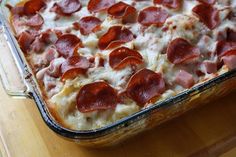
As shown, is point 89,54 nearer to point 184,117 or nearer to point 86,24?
point 86,24

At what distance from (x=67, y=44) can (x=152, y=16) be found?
1.16ft

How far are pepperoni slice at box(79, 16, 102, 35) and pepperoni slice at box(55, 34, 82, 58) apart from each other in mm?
55

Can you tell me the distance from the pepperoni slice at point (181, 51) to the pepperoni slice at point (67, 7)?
0.45 metres

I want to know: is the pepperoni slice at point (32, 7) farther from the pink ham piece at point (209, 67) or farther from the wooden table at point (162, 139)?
the pink ham piece at point (209, 67)

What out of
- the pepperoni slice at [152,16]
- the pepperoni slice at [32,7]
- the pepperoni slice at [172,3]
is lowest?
the pepperoni slice at [32,7]

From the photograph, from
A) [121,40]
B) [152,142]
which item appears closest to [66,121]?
[152,142]

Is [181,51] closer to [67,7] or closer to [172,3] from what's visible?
[172,3]

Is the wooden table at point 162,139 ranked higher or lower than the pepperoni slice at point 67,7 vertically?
lower

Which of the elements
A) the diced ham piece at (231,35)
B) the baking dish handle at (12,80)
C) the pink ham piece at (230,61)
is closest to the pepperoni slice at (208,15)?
the diced ham piece at (231,35)

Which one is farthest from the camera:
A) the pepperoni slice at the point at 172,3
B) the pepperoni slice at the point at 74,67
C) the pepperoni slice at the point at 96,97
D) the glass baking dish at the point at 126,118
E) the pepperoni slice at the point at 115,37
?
the pepperoni slice at the point at 172,3

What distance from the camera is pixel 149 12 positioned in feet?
5.31

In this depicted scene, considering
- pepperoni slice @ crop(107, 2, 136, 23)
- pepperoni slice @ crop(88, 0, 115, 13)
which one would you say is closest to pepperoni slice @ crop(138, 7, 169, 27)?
pepperoni slice @ crop(107, 2, 136, 23)

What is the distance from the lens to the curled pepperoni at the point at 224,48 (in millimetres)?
1432

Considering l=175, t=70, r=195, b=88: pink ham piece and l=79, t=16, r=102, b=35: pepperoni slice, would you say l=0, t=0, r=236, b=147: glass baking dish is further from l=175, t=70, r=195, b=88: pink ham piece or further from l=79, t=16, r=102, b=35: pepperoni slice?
l=79, t=16, r=102, b=35: pepperoni slice
